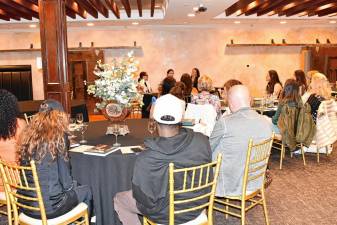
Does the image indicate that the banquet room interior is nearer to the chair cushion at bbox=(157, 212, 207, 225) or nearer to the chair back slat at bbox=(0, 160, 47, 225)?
the chair cushion at bbox=(157, 212, 207, 225)

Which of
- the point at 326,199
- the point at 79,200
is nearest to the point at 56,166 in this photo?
the point at 79,200

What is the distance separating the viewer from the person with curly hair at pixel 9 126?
3037mm

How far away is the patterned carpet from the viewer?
3648 mm

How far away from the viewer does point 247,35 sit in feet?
36.6

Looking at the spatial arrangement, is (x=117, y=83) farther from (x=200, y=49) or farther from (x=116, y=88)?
(x=200, y=49)

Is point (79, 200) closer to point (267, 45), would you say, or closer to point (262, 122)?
point (262, 122)

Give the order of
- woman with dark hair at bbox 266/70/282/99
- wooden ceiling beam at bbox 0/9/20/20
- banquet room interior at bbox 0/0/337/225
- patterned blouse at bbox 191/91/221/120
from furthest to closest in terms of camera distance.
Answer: wooden ceiling beam at bbox 0/9/20/20
woman with dark hair at bbox 266/70/282/99
banquet room interior at bbox 0/0/337/225
patterned blouse at bbox 191/91/221/120

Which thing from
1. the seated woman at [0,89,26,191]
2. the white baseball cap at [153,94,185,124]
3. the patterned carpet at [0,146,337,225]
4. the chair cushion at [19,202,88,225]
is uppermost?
the white baseball cap at [153,94,185,124]

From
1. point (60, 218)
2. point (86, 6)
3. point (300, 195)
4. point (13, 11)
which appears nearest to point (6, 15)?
point (13, 11)

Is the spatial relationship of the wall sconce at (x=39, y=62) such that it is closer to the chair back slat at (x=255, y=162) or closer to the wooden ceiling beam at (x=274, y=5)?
the wooden ceiling beam at (x=274, y=5)

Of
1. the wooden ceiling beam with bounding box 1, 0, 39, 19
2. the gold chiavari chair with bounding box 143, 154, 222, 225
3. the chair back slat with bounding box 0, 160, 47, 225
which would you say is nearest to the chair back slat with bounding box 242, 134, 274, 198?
the gold chiavari chair with bounding box 143, 154, 222, 225

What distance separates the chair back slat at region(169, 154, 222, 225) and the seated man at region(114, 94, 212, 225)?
1.7 inches

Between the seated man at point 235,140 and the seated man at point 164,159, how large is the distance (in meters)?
0.57

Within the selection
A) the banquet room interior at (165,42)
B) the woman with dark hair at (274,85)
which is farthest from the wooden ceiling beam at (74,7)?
the woman with dark hair at (274,85)
